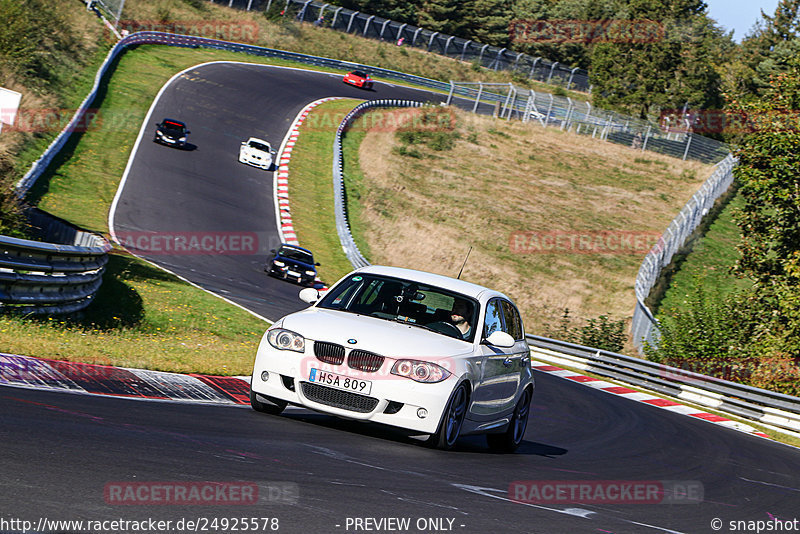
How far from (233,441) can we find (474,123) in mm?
52706

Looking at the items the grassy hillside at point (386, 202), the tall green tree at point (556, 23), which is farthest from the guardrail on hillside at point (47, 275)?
the tall green tree at point (556, 23)

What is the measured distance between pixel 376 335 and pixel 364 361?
0.97 ft

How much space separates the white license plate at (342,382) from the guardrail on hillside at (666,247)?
67.9ft

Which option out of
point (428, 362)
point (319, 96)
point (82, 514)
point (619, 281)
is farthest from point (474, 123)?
point (82, 514)

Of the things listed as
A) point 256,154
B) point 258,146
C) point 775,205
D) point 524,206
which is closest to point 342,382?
point 775,205

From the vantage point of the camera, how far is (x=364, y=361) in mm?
8211

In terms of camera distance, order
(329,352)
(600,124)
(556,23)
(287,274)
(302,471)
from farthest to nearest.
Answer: (556,23) < (600,124) < (287,274) < (329,352) < (302,471)

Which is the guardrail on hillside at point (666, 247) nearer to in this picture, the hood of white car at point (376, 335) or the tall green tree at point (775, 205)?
the tall green tree at point (775, 205)

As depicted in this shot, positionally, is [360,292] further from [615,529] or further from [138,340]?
[138,340]

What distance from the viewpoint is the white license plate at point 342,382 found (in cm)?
817

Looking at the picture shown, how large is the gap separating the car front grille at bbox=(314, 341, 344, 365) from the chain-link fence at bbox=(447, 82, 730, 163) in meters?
51.5

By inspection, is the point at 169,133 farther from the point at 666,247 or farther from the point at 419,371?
the point at 419,371

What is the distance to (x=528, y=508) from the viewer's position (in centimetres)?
707

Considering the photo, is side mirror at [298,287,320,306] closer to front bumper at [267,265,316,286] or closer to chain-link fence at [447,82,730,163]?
front bumper at [267,265,316,286]
